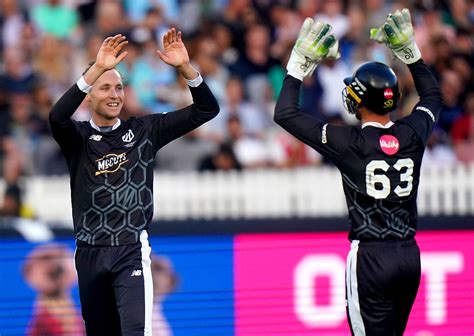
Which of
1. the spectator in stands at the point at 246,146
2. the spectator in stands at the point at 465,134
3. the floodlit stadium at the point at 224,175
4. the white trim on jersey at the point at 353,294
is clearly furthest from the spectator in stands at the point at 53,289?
the spectator in stands at the point at 465,134

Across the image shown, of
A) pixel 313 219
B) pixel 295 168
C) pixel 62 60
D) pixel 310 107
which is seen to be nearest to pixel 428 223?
pixel 313 219

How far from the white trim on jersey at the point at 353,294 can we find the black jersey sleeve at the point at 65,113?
6.07 ft

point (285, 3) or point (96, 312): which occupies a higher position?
point (285, 3)

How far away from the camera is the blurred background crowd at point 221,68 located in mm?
13742

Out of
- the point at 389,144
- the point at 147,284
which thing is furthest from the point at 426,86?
the point at 147,284

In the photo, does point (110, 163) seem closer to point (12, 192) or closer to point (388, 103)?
point (388, 103)

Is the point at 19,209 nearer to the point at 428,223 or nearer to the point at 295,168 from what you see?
the point at 295,168

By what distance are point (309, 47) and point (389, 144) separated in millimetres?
730

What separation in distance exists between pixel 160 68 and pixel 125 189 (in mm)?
7100

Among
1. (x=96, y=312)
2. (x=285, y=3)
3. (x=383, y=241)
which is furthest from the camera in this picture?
(x=285, y=3)

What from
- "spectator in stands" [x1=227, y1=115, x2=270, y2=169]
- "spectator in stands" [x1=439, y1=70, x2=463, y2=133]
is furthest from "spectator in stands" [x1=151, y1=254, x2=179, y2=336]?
"spectator in stands" [x1=439, y1=70, x2=463, y2=133]

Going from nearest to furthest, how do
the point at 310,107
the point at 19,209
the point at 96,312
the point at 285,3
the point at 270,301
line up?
the point at 96,312, the point at 270,301, the point at 19,209, the point at 310,107, the point at 285,3

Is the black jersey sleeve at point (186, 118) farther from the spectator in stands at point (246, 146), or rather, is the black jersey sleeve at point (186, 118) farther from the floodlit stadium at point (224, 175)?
the spectator in stands at point (246, 146)

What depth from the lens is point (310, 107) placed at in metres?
14.3
